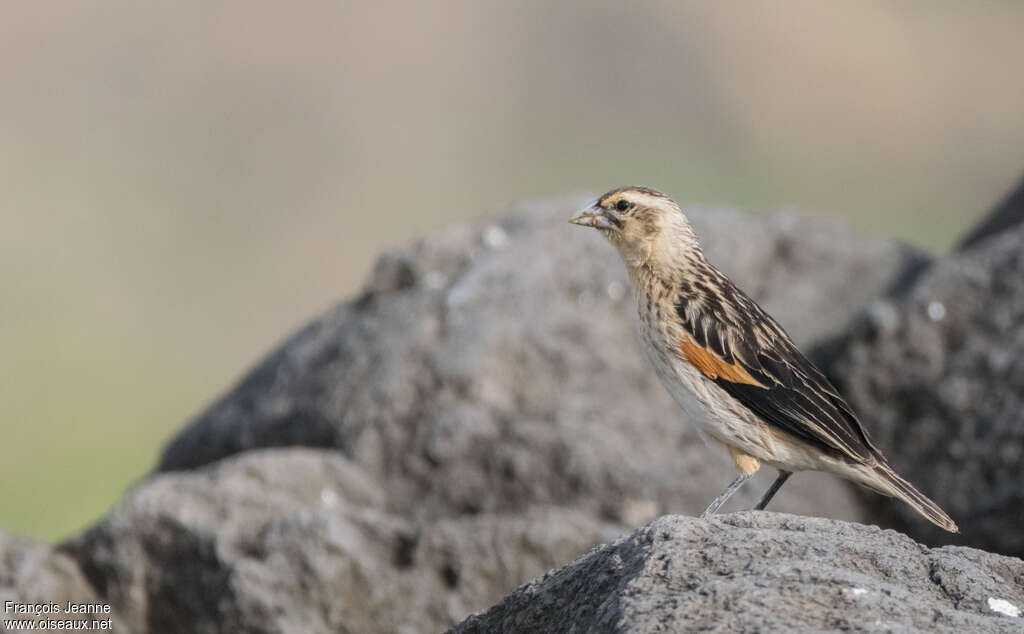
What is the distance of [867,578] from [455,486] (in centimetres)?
396

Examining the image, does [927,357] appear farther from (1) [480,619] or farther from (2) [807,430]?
(1) [480,619]

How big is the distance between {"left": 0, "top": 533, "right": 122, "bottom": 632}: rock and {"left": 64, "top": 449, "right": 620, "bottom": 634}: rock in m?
0.05

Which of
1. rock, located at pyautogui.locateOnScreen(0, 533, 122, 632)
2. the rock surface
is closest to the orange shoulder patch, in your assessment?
the rock surface

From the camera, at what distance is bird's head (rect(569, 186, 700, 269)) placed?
17.7 feet

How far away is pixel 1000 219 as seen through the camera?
8672 mm

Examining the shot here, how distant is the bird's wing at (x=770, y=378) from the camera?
16.0 feet

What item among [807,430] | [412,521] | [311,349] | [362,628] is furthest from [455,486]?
[807,430]

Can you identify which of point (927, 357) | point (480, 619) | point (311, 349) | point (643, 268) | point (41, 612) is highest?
point (311, 349)

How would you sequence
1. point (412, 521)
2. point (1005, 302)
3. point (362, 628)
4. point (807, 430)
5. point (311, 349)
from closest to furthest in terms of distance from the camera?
point (807, 430) → point (362, 628) → point (412, 521) → point (1005, 302) → point (311, 349)

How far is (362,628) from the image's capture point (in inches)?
244

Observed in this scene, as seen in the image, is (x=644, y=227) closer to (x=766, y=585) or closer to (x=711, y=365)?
(x=711, y=365)

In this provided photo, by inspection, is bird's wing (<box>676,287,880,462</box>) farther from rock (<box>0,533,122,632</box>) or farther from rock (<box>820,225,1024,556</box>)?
rock (<box>0,533,122,632</box>)

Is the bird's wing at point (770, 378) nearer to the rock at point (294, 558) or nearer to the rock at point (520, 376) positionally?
the rock at point (294, 558)

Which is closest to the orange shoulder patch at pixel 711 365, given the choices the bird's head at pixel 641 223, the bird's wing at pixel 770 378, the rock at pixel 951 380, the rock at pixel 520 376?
the bird's wing at pixel 770 378
